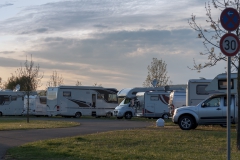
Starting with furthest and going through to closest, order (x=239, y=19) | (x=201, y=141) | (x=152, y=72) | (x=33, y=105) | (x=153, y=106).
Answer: (x=152, y=72)
(x=33, y=105)
(x=153, y=106)
(x=201, y=141)
(x=239, y=19)

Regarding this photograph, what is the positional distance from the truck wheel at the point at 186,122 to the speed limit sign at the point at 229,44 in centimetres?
1516

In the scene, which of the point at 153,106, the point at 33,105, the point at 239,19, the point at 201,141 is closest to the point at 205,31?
the point at 201,141

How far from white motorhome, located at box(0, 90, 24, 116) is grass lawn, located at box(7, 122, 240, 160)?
3450cm

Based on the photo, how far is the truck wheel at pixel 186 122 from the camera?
2420 cm

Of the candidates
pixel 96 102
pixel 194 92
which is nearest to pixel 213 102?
pixel 194 92

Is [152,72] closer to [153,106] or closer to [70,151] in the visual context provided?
[153,106]

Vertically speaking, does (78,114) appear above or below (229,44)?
below

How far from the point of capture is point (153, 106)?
137ft

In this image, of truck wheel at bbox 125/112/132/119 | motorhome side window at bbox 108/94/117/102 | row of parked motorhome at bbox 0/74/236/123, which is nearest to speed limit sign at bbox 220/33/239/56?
row of parked motorhome at bbox 0/74/236/123

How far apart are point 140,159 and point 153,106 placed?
2912 centimetres

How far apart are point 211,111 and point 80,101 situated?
922 inches

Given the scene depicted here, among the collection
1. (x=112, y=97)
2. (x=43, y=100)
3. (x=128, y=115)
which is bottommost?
(x=128, y=115)

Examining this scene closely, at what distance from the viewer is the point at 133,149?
591 inches

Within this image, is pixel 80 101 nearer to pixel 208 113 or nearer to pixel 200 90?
pixel 200 90
